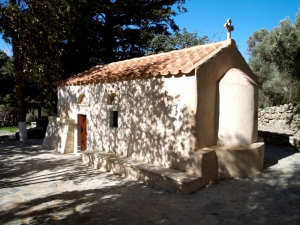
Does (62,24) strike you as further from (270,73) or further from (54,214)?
(270,73)

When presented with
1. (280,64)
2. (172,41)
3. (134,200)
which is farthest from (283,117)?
(134,200)


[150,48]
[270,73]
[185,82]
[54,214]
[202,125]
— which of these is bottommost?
[54,214]

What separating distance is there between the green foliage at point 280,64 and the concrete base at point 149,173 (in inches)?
458

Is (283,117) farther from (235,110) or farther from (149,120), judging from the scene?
(149,120)

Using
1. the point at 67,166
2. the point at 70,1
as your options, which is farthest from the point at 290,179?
the point at 70,1

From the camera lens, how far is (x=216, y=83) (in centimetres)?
712

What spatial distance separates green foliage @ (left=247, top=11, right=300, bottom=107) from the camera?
14.1m

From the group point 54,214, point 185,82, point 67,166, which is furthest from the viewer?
point 67,166

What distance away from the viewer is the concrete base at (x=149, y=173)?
5.80 metres

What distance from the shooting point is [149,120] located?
7.38 meters

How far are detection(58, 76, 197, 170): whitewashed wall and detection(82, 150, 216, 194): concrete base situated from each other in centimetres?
37

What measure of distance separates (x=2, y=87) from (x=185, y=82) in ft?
64.1

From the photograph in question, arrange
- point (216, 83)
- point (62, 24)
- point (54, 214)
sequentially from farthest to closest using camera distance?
1. point (62, 24)
2. point (216, 83)
3. point (54, 214)

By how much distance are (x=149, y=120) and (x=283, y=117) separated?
39.0ft
